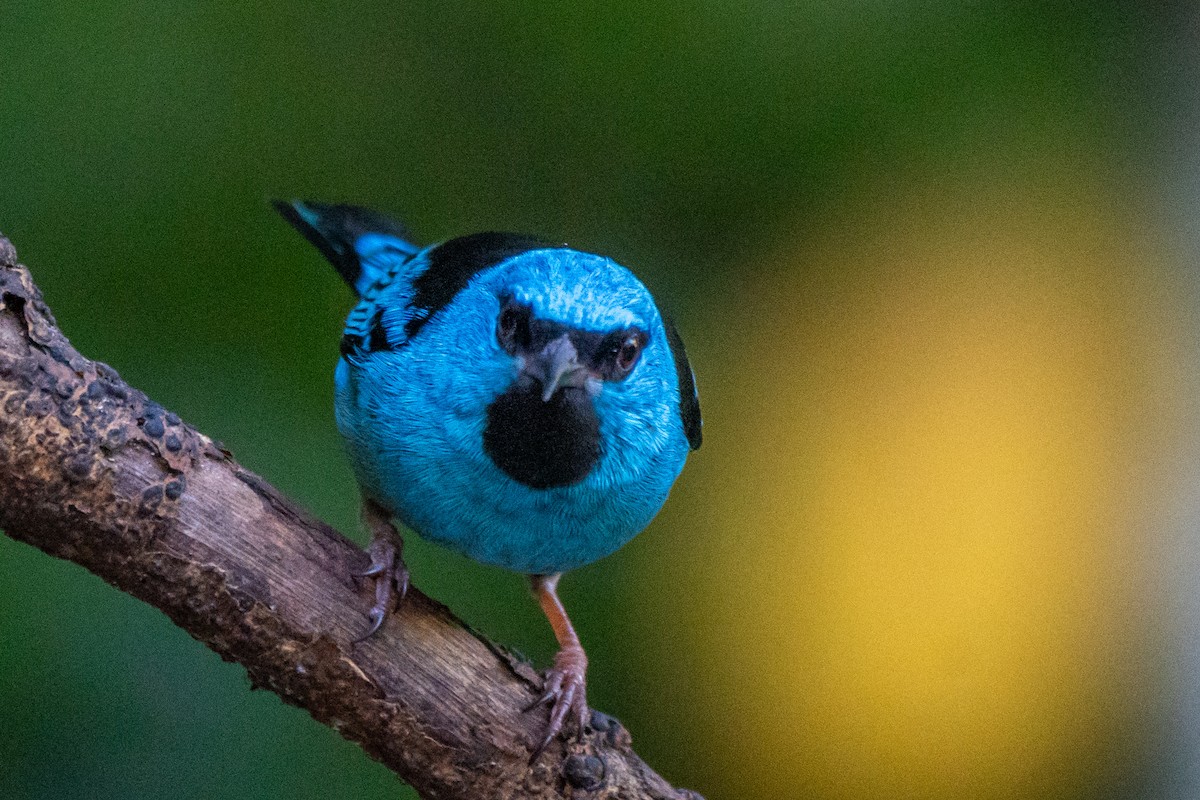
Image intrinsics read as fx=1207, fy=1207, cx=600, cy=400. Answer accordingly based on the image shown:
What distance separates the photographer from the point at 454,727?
7.47ft

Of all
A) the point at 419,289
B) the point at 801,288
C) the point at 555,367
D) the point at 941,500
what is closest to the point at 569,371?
the point at 555,367

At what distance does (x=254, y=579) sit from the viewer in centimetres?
212

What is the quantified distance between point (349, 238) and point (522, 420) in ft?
4.07

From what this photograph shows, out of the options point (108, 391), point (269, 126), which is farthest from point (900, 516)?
point (108, 391)

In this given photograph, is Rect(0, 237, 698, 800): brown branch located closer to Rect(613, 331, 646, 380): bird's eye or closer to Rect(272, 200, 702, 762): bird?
Rect(272, 200, 702, 762): bird

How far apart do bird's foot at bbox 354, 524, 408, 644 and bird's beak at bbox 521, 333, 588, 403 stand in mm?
440

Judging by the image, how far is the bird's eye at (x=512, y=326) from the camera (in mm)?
2473

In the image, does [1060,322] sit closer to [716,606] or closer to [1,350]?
[716,606]

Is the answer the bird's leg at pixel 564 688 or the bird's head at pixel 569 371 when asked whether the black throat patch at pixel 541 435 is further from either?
the bird's leg at pixel 564 688

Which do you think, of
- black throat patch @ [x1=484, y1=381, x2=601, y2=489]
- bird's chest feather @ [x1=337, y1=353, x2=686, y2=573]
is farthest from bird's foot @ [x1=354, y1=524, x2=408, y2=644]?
black throat patch @ [x1=484, y1=381, x2=601, y2=489]

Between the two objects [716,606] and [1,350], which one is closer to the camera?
[1,350]

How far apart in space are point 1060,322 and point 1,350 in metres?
3.28

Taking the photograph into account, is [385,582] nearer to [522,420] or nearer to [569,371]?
[522,420]

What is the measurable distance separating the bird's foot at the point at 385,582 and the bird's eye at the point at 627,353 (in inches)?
23.6
